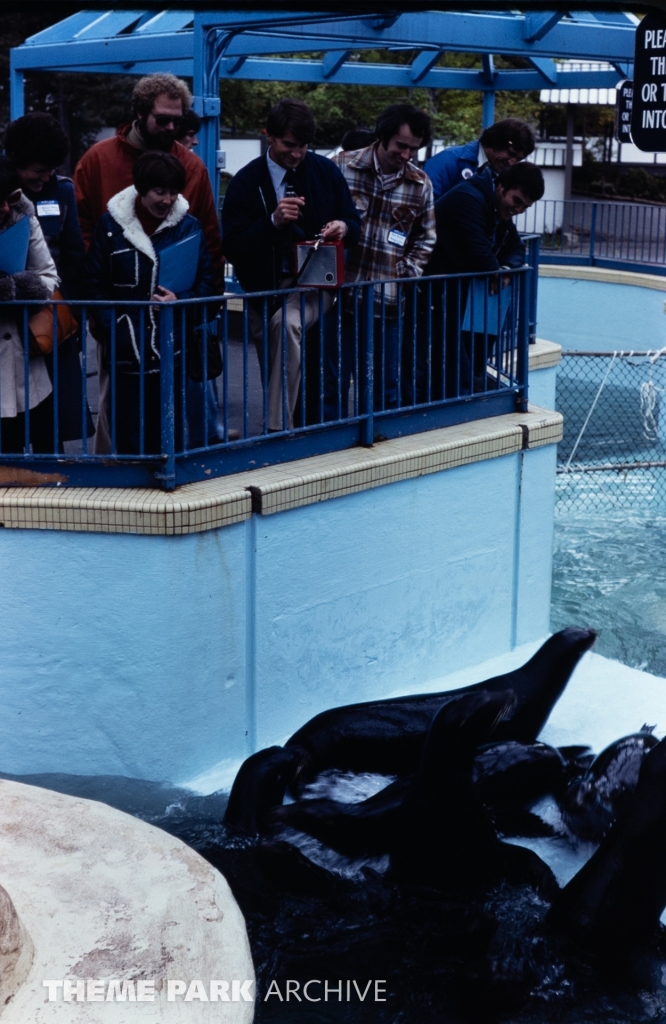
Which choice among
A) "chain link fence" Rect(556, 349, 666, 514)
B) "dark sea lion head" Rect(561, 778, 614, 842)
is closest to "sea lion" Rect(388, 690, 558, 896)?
"dark sea lion head" Rect(561, 778, 614, 842)

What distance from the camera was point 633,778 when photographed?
15.8 ft

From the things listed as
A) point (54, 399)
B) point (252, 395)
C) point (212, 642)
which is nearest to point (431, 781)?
point (212, 642)

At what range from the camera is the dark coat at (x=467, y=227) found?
6.11m

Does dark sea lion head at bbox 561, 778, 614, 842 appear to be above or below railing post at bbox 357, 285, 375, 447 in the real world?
below

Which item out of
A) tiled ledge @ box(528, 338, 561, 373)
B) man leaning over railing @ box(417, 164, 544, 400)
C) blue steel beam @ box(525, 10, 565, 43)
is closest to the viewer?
man leaning over railing @ box(417, 164, 544, 400)

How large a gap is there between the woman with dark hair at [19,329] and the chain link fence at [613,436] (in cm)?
420

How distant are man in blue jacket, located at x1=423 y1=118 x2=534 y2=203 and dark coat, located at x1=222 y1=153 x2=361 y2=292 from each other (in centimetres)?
108

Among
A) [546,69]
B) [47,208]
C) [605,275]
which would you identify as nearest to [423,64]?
[546,69]

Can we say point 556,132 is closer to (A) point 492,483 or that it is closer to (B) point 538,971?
(A) point 492,483

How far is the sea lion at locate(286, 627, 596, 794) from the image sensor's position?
5.27 metres

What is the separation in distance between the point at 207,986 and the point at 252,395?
4.88 meters

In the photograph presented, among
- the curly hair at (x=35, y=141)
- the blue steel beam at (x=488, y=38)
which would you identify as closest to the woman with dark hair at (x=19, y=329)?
the curly hair at (x=35, y=141)

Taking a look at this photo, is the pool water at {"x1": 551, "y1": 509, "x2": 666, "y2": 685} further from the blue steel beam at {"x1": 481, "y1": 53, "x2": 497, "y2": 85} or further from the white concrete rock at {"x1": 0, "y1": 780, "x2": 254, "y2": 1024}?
the blue steel beam at {"x1": 481, "y1": 53, "x2": 497, "y2": 85}

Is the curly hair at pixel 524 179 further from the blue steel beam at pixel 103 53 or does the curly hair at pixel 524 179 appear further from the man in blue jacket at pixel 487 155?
the blue steel beam at pixel 103 53
